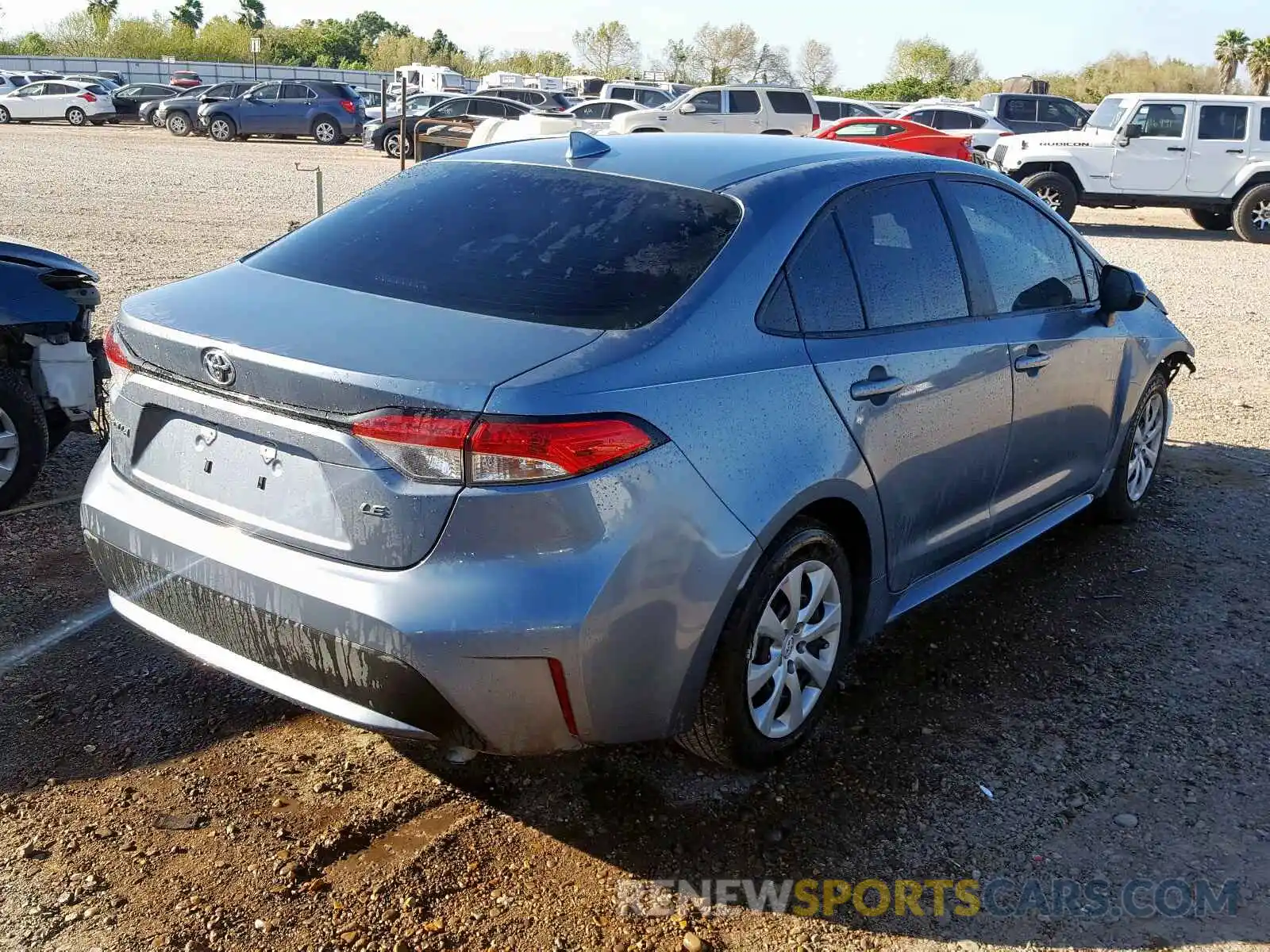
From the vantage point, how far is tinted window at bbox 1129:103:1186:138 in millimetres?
17391

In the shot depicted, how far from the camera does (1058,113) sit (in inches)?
1039

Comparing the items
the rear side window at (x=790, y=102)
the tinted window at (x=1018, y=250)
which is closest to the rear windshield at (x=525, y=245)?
the tinted window at (x=1018, y=250)

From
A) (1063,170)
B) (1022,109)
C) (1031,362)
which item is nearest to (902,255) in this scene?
(1031,362)

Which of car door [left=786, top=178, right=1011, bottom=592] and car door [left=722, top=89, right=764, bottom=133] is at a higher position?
car door [left=722, top=89, right=764, bottom=133]

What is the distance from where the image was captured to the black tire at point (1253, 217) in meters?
17.6

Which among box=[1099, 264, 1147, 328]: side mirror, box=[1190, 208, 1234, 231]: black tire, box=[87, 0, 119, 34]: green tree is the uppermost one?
box=[87, 0, 119, 34]: green tree

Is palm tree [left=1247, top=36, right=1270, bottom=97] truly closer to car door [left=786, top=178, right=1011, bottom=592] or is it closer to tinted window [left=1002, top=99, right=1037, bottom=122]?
tinted window [left=1002, top=99, right=1037, bottom=122]

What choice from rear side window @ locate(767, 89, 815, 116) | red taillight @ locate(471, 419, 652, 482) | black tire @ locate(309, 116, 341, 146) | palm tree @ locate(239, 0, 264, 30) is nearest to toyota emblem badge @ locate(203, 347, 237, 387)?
red taillight @ locate(471, 419, 652, 482)

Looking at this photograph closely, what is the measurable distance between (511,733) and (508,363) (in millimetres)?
821

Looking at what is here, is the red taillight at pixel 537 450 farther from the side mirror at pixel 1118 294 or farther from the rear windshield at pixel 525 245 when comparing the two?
the side mirror at pixel 1118 294

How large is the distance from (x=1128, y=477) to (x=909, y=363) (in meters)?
2.35

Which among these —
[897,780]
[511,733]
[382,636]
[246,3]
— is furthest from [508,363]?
[246,3]

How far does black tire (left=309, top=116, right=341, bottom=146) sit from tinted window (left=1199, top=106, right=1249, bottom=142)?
22926 mm

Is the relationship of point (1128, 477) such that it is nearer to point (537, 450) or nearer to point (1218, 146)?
point (537, 450)
